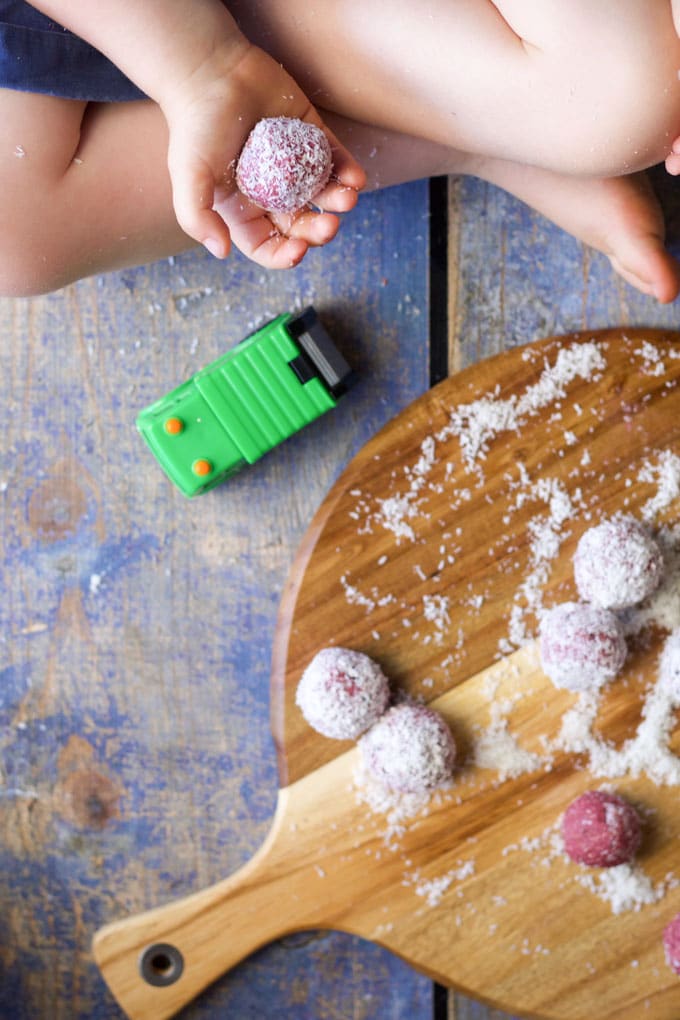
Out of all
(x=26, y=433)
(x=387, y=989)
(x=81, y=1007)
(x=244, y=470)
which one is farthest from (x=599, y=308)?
(x=81, y=1007)

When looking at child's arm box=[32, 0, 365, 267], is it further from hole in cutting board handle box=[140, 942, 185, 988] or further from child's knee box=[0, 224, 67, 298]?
hole in cutting board handle box=[140, 942, 185, 988]

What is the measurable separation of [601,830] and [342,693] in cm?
25

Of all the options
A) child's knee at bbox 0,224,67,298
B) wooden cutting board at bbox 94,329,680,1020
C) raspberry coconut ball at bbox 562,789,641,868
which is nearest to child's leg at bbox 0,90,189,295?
child's knee at bbox 0,224,67,298

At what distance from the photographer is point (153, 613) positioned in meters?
1.02

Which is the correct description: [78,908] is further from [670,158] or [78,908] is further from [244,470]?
[670,158]

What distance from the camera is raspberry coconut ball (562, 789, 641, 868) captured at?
0.87 m

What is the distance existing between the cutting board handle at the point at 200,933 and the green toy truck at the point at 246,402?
1.04 feet

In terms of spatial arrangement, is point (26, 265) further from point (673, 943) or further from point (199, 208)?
point (673, 943)

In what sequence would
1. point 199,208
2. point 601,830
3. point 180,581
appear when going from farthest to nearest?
point 180,581 → point 601,830 → point 199,208

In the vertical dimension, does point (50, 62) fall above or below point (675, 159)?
above

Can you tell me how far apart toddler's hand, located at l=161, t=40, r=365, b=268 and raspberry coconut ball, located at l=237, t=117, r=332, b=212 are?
0.07 ft

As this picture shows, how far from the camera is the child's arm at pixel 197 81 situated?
2.54 ft

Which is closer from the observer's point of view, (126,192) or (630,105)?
(630,105)

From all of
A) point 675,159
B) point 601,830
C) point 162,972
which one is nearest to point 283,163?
point 675,159
